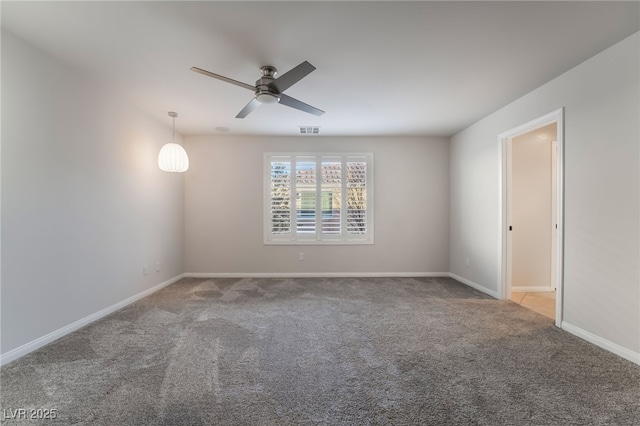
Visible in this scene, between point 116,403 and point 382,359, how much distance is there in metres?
1.78

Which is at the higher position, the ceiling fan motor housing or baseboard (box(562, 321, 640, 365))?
the ceiling fan motor housing

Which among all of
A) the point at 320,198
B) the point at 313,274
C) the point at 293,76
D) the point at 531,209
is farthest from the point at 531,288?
the point at 293,76

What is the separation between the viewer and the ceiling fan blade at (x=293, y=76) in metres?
1.95

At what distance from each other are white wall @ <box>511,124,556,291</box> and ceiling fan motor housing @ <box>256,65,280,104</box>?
141 inches

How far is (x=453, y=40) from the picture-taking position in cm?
202

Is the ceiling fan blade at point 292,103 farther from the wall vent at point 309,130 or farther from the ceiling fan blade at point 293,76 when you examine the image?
the wall vent at point 309,130

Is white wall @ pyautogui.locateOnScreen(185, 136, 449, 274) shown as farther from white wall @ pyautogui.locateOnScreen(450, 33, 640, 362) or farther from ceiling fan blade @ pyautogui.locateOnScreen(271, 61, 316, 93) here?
ceiling fan blade @ pyautogui.locateOnScreen(271, 61, 316, 93)

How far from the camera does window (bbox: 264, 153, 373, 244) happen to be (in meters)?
4.66

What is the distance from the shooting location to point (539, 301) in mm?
3426

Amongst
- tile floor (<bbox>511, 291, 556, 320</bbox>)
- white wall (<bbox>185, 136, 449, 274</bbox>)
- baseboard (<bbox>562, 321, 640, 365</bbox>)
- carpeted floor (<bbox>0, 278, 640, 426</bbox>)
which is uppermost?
white wall (<bbox>185, 136, 449, 274</bbox>)

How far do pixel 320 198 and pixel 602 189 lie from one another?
348 cm

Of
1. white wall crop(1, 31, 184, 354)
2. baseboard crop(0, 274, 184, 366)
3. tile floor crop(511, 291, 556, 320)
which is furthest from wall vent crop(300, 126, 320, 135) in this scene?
tile floor crop(511, 291, 556, 320)

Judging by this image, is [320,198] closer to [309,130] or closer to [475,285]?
[309,130]

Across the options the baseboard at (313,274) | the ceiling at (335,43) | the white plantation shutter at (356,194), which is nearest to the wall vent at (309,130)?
the white plantation shutter at (356,194)
